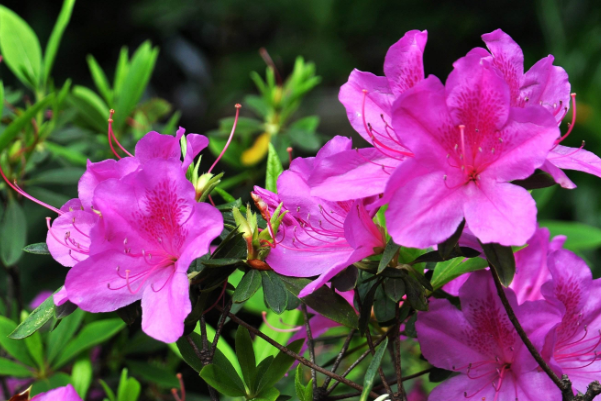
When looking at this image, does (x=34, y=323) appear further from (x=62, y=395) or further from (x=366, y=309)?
(x=366, y=309)

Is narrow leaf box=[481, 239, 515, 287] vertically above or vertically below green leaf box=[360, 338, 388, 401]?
above

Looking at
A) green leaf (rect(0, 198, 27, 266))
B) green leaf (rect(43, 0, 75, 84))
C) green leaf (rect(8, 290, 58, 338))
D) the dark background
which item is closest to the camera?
green leaf (rect(8, 290, 58, 338))

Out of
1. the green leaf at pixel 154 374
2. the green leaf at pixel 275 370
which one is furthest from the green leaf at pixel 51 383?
the green leaf at pixel 275 370

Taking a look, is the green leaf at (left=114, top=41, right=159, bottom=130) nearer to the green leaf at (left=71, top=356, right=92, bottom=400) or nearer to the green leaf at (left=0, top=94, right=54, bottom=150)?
the green leaf at (left=0, top=94, right=54, bottom=150)

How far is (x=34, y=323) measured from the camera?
1.92ft

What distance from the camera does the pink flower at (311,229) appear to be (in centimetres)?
59

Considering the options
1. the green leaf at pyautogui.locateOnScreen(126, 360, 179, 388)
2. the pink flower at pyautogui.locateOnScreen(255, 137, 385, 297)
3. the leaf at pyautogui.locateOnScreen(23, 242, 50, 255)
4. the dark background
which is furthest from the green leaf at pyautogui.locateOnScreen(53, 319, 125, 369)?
the dark background

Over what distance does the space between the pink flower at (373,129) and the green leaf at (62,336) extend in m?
0.53

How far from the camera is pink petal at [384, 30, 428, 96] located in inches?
22.1

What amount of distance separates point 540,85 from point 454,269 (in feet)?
0.70

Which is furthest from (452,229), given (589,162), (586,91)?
(586,91)

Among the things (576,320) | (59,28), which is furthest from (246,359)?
(59,28)

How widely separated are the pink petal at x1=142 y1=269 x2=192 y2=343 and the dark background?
7.65 ft

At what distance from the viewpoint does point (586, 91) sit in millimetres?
3020
